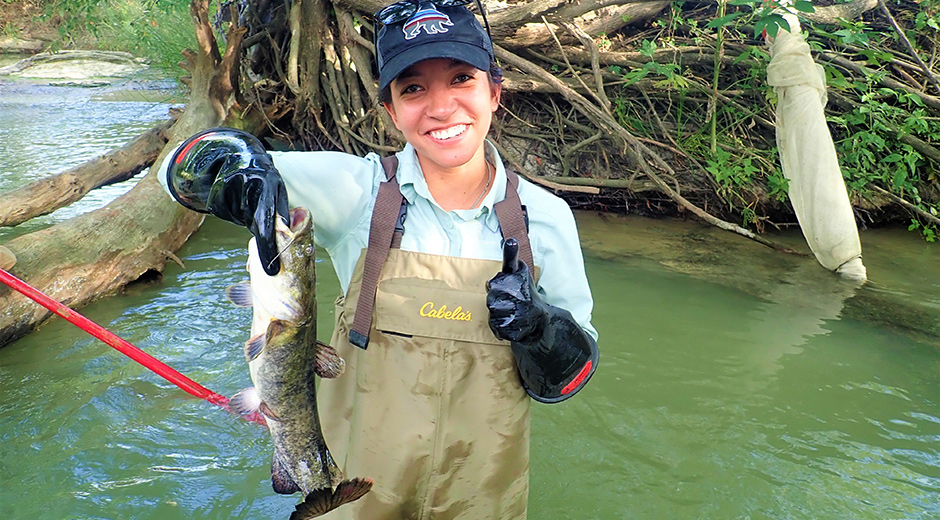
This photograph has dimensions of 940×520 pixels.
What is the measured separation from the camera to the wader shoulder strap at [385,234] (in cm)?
194

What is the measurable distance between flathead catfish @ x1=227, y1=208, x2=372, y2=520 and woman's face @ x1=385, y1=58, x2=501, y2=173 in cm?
43

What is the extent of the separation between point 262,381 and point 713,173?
18.4 ft

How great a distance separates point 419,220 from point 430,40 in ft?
1.69

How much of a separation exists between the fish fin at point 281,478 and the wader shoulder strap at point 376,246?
469 mm

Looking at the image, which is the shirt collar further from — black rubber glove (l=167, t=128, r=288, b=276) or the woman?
black rubber glove (l=167, t=128, r=288, b=276)

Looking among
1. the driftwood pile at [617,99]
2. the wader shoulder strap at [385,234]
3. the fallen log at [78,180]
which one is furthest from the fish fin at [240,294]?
the fallen log at [78,180]

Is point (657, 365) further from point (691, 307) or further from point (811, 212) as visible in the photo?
point (811, 212)

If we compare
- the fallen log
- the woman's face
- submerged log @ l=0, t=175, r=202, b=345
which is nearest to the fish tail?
the woman's face

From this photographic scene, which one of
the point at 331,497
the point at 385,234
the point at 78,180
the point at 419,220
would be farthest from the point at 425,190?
the point at 78,180

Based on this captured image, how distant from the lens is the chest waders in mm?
1948

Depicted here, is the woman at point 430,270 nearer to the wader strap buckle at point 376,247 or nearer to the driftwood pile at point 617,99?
the wader strap buckle at point 376,247

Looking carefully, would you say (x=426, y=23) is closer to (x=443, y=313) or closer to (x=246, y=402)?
(x=443, y=313)

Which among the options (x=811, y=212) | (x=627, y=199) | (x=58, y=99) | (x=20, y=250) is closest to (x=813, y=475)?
(x=811, y=212)

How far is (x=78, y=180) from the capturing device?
610cm
